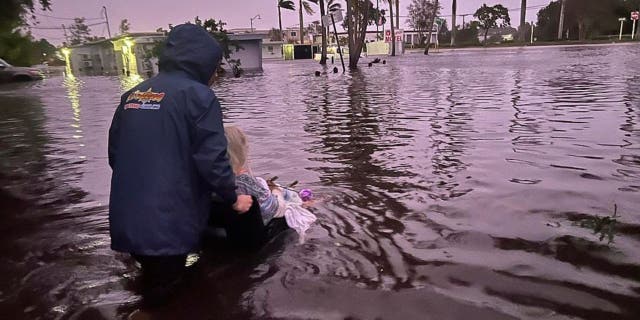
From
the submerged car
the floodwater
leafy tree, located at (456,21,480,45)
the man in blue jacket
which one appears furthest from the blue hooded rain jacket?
leafy tree, located at (456,21,480,45)

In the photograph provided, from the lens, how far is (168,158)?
2844 mm

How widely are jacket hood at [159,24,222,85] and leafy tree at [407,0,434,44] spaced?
3140 inches

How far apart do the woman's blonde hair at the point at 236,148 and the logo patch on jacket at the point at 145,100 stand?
794mm

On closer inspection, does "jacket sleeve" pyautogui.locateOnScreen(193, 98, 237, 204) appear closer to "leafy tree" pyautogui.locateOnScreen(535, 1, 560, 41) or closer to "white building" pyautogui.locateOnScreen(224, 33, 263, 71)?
"white building" pyautogui.locateOnScreen(224, 33, 263, 71)

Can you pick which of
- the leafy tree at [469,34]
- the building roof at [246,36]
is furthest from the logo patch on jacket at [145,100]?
the leafy tree at [469,34]

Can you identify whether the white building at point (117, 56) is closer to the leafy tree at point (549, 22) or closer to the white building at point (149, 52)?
the white building at point (149, 52)

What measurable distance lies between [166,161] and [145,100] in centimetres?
36

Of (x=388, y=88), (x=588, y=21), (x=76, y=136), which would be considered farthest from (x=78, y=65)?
(x=588, y=21)

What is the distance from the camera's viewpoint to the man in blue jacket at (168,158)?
2.83m

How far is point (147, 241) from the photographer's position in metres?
2.83

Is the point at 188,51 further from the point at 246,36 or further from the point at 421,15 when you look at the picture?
the point at 421,15

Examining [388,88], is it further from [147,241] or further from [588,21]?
[588,21]

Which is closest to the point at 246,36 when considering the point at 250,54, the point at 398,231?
the point at 250,54

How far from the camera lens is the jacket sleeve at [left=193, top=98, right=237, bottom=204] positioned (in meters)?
2.83
